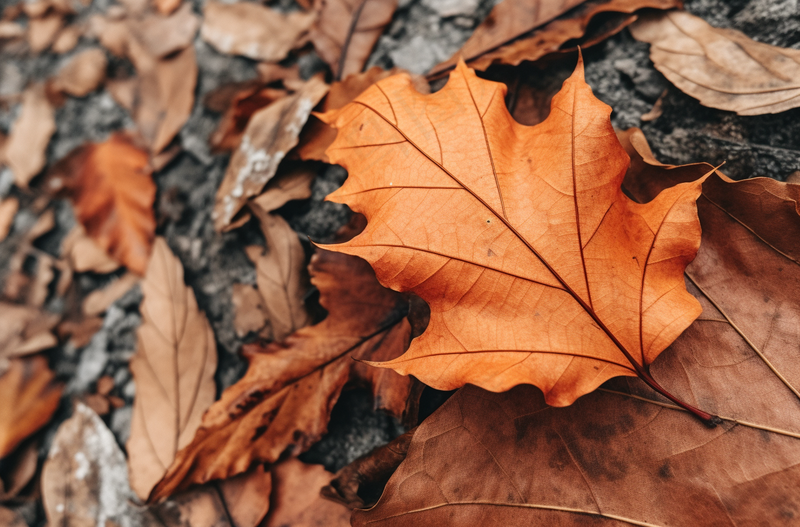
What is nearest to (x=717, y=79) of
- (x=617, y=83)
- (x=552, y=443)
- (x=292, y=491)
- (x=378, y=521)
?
(x=617, y=83)

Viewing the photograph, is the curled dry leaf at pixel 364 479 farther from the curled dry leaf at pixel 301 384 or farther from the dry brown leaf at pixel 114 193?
the dry brown leaf at pixel 114 193

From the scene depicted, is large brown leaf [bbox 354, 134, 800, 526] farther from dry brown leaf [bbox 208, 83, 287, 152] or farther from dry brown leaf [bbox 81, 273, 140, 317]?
dry brown leaf [bbox 81, 273, 140, 317]

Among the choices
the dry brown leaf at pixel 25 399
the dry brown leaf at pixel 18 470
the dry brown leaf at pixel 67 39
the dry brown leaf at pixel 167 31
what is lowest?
the dry brown leaf at pixel 18 470

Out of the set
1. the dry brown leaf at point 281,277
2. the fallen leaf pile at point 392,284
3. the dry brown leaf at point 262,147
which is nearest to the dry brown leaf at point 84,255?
the fallen leaf pile at point 392,284

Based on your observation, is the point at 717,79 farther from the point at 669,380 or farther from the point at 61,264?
the point at 61,264

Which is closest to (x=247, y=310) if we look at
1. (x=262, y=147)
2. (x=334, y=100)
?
(x=262, y=147)
